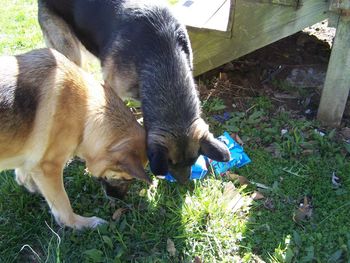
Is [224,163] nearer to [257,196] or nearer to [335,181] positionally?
[257,196]

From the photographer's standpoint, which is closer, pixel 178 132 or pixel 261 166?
pixel 178 132

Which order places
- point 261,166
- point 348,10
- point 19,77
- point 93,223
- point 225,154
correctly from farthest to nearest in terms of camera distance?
1. point 261,166
2. point 348,10
3. point 93,223
4. point 225,154
5. point 19,77

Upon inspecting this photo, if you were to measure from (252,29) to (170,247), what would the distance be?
236 centimetres

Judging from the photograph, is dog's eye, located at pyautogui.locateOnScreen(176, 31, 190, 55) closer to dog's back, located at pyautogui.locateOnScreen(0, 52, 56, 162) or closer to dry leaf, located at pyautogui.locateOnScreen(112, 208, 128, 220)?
dog's back, located at pyautogui.locateOnScreen(0, 52, 56, 162)

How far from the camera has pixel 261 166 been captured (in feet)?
12.9

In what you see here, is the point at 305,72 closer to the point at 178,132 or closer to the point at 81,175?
the point at 178,132

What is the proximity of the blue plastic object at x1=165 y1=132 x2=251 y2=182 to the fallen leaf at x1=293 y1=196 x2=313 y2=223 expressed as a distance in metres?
0.64

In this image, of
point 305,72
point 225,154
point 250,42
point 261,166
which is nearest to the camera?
point 225,154

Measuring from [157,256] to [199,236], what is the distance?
37 cm

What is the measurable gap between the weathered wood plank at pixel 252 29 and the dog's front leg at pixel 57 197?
220 centimetres

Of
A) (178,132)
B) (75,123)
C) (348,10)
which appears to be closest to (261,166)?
(178,132)

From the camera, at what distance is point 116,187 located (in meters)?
3.25

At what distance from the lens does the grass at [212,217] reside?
3180mm

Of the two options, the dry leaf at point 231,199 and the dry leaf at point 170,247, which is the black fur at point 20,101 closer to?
the dry leaf at point 170,247
